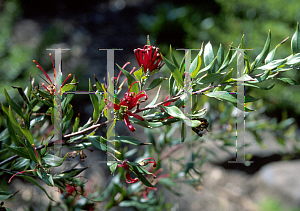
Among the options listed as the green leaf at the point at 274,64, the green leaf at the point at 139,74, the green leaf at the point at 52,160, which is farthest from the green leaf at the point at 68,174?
the green leaf at the point at 274,64

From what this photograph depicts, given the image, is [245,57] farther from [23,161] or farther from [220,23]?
[220,23]

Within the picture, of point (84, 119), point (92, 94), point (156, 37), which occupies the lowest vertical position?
point (84, 119)

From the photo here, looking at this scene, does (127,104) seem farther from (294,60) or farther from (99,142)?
(294,60)

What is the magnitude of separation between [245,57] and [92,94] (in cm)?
17

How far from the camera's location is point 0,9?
1.64m

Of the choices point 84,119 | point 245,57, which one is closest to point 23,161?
point 245,57

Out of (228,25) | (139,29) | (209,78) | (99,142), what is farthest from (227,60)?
(139,29)

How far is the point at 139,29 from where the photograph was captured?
7.32 feet

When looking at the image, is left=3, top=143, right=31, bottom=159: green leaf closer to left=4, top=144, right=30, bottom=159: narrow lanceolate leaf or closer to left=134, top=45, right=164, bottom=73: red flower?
left=4, top=144, right=30, bottom=159: narrow lanceolate leaf

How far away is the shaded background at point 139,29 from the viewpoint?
1.74m

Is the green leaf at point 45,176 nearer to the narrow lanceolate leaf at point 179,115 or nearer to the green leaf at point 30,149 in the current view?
the green leaf at point 30,149

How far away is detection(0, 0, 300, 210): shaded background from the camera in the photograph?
5.70ft

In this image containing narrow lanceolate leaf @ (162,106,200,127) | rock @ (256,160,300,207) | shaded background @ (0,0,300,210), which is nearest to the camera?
narrow lanceolate leaf @ (162,106,200,127)

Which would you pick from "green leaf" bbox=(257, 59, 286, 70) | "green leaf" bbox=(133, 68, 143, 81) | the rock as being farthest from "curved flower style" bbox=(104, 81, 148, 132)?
the rock
